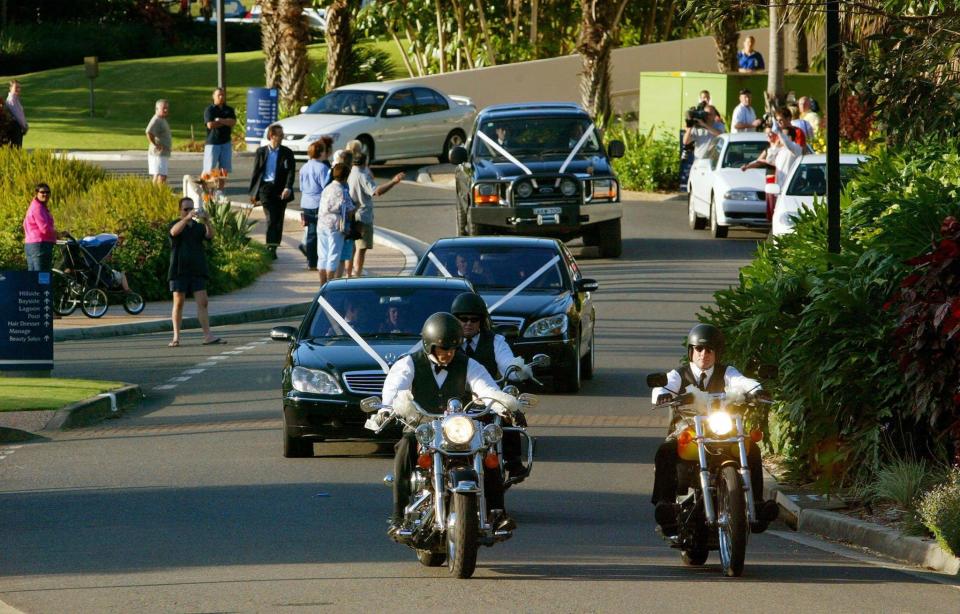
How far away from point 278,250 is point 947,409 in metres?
20.1

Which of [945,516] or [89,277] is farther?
[89,277]

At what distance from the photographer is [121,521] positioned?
451 inches

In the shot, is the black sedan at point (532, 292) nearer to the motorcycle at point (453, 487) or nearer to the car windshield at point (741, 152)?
the motorcycle at point (453, 487)

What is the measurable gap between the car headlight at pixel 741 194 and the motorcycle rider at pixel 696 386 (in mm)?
18699

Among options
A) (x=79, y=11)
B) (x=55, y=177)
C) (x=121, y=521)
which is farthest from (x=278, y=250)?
(x=79, y=11)

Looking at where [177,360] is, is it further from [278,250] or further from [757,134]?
[757,134]

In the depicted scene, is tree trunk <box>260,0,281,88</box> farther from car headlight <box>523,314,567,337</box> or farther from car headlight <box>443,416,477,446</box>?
car headlight <box>443,416,477,446</box>

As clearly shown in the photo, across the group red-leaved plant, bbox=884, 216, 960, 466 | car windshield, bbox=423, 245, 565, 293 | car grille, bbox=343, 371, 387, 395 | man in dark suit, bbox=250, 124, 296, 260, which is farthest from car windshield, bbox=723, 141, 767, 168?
red-leaved plant, bbox=884, 216, 960, 466

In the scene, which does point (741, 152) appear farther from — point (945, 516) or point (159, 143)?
point (945, 516)

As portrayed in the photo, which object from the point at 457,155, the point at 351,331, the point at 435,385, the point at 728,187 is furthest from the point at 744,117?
the point at 435,385

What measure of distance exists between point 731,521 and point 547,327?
7.62 meters

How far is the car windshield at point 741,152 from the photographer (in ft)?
97.9

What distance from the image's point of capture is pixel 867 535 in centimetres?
1087

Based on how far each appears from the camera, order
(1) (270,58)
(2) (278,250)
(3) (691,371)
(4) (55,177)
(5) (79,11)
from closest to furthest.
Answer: (3) (691,371)
(4) (55,177)
(2) (278,250)
(1) (270,58)
(5) (79,11)
